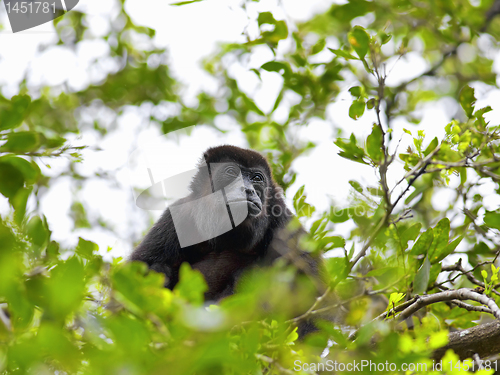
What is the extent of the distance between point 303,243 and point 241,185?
178 cm

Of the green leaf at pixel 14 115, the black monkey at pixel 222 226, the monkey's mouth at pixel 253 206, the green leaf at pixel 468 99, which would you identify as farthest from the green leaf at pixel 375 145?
the green leaf at pixel 14 115

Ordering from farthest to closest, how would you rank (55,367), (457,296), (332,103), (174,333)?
(332,103) → (457,296) → (55,367) → (174,333)

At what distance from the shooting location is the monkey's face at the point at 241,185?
12.6 ft

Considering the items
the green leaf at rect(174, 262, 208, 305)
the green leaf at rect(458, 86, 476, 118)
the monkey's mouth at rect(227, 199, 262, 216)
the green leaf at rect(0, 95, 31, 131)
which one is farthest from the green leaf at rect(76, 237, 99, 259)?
the green leaf at rect(458, 86, 476, 118)

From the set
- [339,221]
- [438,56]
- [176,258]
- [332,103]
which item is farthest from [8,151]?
[438,56]

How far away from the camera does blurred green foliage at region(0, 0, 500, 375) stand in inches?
38.7

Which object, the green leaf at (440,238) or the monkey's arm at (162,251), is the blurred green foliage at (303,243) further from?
the monkey's arm at (162,251)

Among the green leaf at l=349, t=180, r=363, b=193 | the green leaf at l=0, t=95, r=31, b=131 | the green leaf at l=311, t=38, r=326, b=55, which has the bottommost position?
the green leaf at l=349, t=180, r=363, b=193

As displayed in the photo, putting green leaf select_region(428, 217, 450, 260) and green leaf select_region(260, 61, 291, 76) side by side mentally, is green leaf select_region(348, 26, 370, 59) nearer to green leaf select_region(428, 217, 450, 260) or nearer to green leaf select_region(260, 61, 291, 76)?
green leaf select_region(428, 217, 450, 260)

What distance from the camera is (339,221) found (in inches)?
109

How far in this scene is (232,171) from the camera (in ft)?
13.9

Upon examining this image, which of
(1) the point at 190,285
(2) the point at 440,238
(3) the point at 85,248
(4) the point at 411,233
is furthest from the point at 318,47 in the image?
(1) the point at 190,285

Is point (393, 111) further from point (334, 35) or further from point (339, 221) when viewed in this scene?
point (339, 221)

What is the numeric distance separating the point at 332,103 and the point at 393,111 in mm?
1207
